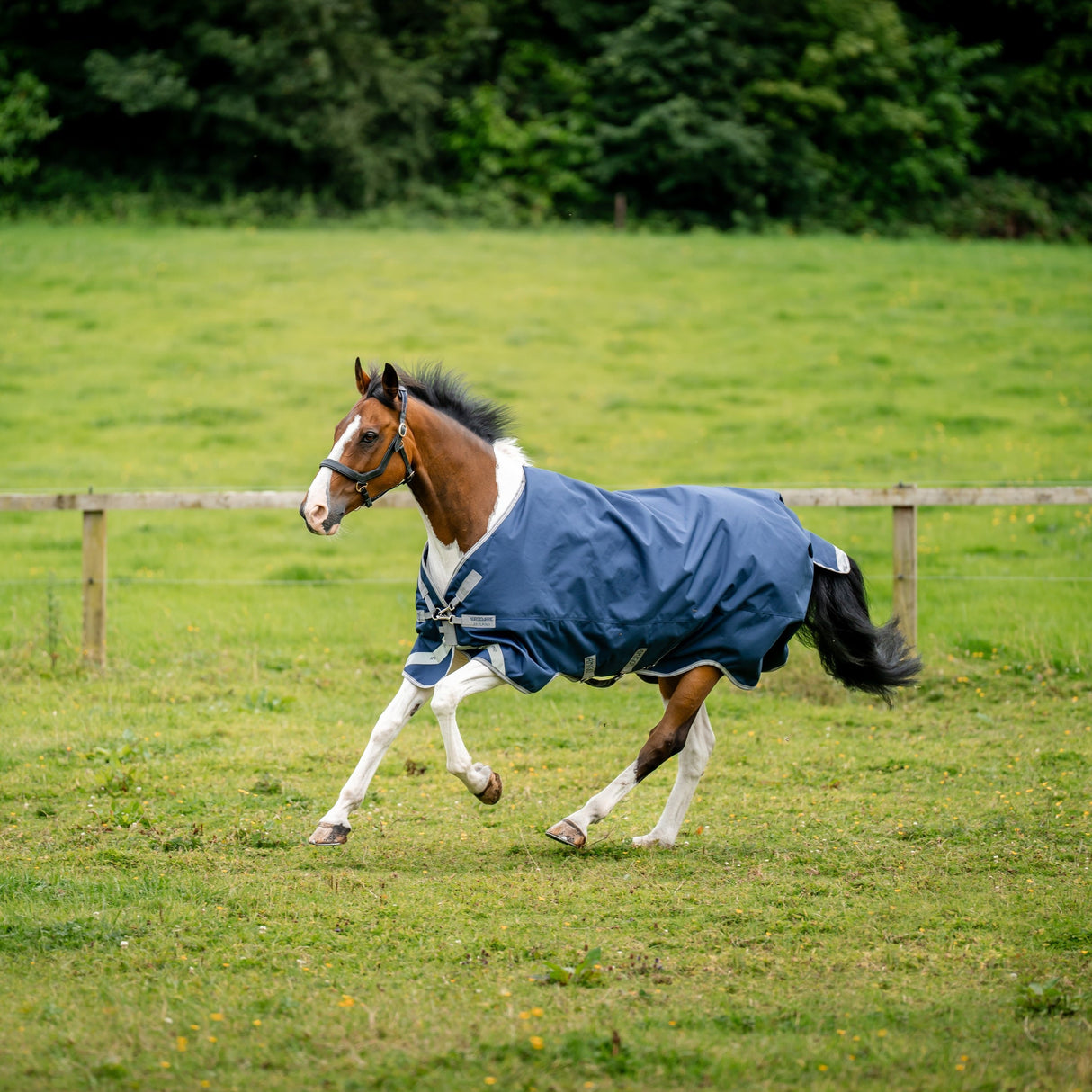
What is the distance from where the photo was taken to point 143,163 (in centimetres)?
3200

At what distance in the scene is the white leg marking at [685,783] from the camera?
5789 millimetres

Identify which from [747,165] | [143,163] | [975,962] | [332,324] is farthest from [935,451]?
[143,163]

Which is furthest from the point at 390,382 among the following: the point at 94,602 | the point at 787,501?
the point at 94,602

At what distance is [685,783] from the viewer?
19.4 feet

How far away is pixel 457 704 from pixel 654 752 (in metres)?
1.02

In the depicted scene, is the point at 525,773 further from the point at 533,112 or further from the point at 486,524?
the point at 533,112

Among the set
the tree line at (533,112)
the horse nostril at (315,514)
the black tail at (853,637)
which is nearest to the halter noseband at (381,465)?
the horse nostril at (315,514)

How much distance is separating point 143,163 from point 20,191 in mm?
3339

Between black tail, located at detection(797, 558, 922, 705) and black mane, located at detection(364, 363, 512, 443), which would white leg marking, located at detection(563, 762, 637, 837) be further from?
black mane, located at detection(364, 363, 512, 443)

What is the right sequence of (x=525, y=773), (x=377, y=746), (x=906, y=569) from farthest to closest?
(x=906, y=569) → (x=525, y=773) → (x=377, y=746)

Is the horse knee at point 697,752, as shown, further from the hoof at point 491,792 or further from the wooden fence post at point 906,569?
the wooden fence post at point 906,569

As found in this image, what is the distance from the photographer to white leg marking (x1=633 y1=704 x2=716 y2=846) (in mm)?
5789

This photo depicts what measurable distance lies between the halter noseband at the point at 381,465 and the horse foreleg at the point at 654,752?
1679 mm

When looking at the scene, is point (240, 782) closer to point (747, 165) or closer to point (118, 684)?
point (118, 684)
